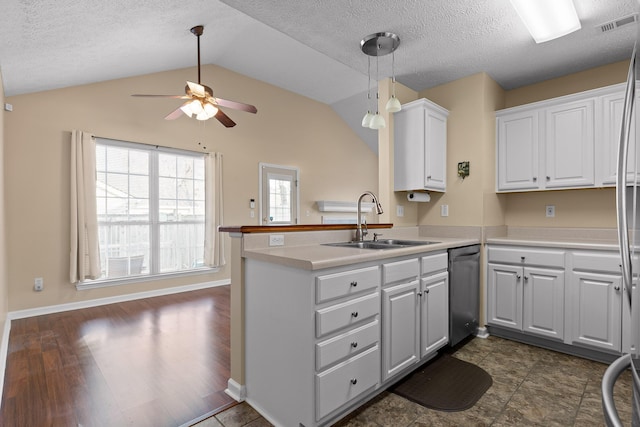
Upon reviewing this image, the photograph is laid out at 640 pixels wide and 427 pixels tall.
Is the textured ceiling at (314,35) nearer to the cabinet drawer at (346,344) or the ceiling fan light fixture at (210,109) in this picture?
the ceiling fan light fixture at (210,109)

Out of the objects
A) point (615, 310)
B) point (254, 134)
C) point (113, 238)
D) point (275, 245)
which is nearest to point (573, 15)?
point (615, 310)

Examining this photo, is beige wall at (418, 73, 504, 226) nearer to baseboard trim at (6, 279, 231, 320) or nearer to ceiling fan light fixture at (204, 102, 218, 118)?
ceiling fan light fixture at (204, 102, 218, 118)

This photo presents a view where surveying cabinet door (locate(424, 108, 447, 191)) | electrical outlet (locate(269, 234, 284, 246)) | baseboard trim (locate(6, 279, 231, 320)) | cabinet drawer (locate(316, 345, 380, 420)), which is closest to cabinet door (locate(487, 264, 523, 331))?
cabinet door (locate(424, 108, 447, 191))

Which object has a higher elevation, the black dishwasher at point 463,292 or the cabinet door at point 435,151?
the cabinet door at point 435,151

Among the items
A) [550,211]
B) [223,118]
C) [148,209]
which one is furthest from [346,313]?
[148,209]

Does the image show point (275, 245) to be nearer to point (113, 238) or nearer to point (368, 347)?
point (368, 347)

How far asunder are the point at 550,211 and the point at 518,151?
0.70 metres

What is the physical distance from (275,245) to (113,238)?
327 centimetres

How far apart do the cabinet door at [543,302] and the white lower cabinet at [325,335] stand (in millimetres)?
1260

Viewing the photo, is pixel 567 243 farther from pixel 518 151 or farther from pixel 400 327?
pixel 400 327

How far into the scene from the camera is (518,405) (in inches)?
75.4

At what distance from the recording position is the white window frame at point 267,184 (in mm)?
5621

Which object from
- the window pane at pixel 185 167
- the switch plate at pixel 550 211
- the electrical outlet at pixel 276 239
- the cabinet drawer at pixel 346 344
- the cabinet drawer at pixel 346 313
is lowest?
the cabinet drawer at pixel 346 344

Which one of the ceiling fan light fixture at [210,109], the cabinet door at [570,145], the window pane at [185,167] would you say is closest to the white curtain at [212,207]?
the window pane at [185,167]
